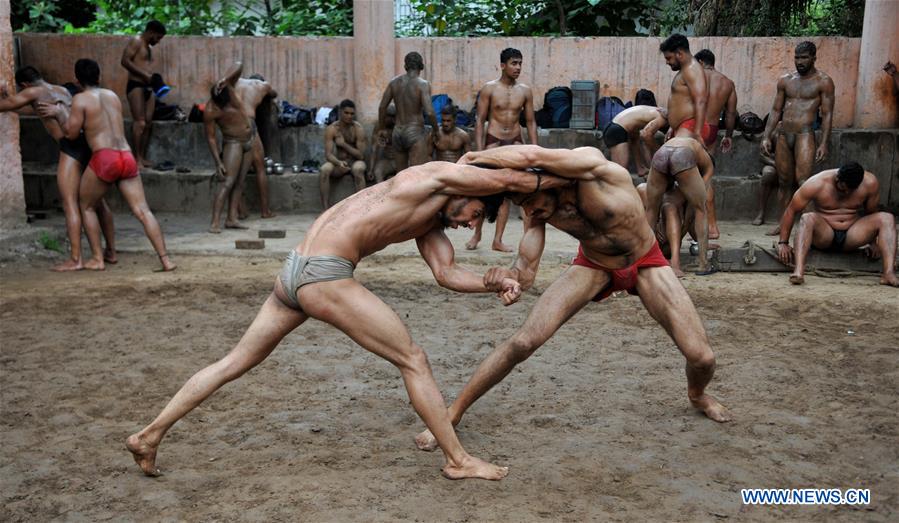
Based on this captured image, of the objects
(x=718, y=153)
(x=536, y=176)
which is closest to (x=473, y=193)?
(x=536, y=176)

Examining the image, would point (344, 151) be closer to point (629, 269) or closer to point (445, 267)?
point (629, 269)

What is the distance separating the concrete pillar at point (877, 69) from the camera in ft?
39.1

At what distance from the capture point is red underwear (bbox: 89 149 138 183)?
8.85 metres

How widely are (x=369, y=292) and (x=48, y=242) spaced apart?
6.63m

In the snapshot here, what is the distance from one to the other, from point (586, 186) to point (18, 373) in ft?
12.3

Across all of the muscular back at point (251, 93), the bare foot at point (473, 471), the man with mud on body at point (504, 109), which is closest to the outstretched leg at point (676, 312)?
the bare foot at point (473, 471)

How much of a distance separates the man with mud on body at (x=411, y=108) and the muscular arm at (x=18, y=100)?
417 cm

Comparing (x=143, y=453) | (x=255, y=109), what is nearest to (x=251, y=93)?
(x=255, y=109)

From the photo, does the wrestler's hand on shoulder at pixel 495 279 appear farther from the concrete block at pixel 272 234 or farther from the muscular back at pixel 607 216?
the concrete block at pixel 272 234

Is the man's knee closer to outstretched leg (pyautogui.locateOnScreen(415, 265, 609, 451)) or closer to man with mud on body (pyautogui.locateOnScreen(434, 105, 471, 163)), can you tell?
outstretched leg (pyautogui.locateOnScreen(415, 265, 609, 451))

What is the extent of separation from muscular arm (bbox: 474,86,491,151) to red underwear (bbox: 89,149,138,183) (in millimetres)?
3585

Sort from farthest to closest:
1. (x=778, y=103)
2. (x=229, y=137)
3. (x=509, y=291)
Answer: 1. (x=229, y=137)
2. (x=778, y=103)
3. (x=509, y=291)

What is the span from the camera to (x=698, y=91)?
9336 mm

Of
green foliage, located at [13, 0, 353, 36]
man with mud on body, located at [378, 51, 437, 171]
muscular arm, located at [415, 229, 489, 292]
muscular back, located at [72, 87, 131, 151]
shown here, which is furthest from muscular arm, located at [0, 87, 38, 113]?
green foliage, located at [13, 0, 353, 36]
